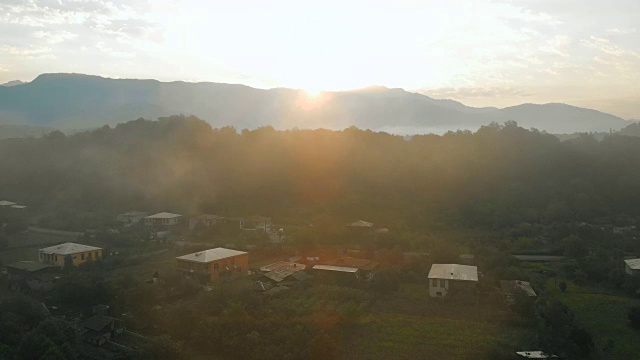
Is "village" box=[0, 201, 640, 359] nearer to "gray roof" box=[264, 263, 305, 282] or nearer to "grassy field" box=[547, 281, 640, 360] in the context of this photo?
"gray roof" box=[264, 263, 305, 282]

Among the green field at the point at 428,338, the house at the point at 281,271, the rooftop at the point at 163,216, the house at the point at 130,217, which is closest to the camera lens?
the green field at the point at 428,338

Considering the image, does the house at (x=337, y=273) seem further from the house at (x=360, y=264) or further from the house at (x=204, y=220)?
the house at (x=204, y=220)

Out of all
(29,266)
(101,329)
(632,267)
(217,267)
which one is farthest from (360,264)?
(29,266)

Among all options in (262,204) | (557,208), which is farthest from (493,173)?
(262,204)

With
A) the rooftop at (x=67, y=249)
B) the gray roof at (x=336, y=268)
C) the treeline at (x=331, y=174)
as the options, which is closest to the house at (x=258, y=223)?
the treeline at (x=331, y=174)

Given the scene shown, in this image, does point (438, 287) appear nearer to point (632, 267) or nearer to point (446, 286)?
point (446, 286)

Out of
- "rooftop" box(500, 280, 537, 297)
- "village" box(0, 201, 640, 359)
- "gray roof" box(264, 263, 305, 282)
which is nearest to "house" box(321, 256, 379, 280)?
"village" box(0, 201, 640, 359)

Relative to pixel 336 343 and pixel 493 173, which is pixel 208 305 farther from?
pixel 493 173
